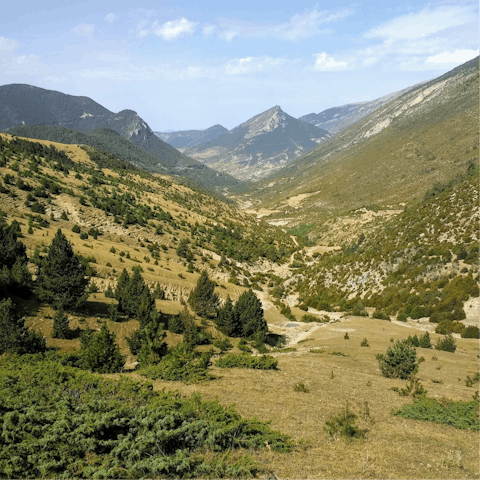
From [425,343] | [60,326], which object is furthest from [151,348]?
[425,343]

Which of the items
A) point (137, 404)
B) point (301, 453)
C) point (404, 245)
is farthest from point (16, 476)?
point (404, 245)

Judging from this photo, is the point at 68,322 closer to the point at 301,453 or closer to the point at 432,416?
the point at 301,453

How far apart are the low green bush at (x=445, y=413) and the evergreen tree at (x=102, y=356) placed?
1096cm

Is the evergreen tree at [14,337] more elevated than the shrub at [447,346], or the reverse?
the evergreen tree at [14,337]

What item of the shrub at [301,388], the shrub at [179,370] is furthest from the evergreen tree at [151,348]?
the shrub at [301,388]

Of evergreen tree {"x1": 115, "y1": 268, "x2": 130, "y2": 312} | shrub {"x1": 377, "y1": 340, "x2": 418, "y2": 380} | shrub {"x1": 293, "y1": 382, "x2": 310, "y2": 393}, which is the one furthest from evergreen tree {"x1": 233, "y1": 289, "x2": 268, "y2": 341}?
shrub {"x1": 293, "y1": 382, "x2": 310, "y2": 393}

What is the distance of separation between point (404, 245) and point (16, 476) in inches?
1580

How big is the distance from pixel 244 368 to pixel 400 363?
7.34 meters

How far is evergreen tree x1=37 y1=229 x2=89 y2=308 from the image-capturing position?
1886 cm

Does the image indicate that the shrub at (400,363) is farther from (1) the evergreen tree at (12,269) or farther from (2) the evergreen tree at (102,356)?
(1) the evergreen tree at (12,269)

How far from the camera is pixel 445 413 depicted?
9.96m

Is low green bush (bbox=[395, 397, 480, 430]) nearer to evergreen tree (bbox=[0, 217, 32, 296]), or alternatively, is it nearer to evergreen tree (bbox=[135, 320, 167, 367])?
evergreen tree (bbox=[135, 320, 167, 367])

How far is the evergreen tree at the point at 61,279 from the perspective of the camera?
18.9 metres

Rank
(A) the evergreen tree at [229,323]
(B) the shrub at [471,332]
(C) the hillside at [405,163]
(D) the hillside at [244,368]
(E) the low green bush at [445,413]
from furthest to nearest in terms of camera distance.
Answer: (C) the hillside at [405,163] → (A) the evergreen tree at [229,323] → (B) the shrub at [471,332] → (E) the low green bush at [445,413] → (D) the hillside at [244,368]
